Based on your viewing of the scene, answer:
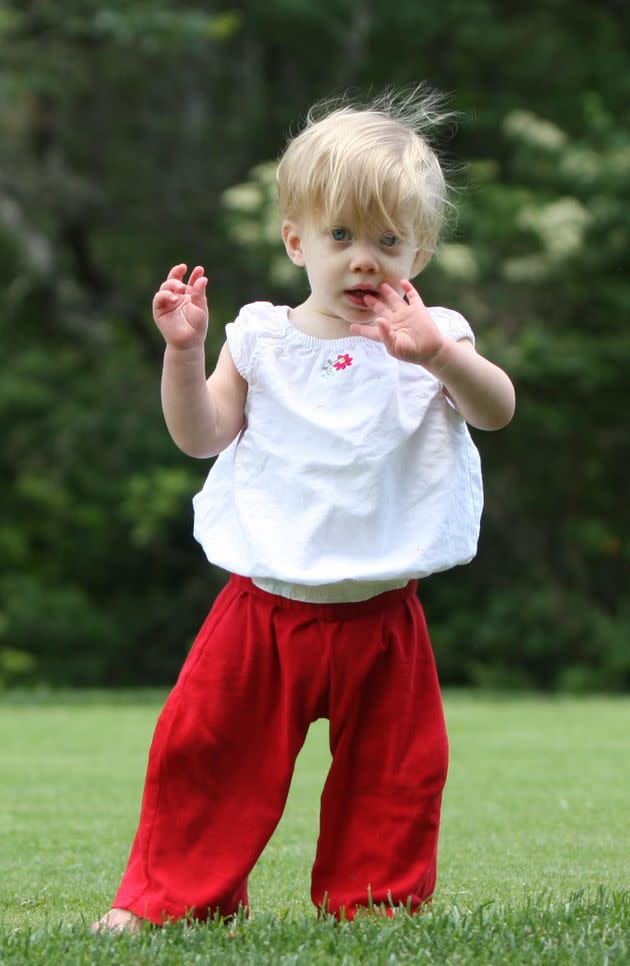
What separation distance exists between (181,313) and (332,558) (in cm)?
57

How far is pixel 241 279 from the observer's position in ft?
55.4

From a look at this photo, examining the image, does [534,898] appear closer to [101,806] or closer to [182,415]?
[182,415]

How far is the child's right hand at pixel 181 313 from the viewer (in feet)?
9.65

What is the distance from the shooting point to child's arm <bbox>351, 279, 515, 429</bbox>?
2842 millimetres

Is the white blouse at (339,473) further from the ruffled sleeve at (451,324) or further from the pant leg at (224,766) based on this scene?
the pant leg at (224,766)

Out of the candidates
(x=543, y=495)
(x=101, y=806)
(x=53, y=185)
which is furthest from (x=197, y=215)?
(x=101, y=806)

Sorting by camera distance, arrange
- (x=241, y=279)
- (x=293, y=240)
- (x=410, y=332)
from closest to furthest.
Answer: (x=410, y=332)
(x=293, y=240)
(x=241, y=279)

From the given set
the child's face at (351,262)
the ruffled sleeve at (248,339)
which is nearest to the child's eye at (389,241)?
the child's face at (351,262)

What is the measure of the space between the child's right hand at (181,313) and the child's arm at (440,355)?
1.02 feet

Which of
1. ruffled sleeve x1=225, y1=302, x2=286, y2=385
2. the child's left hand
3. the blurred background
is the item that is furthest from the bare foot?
the blurred background

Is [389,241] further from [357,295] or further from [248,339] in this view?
[248,339]

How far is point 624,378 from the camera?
1512 cm

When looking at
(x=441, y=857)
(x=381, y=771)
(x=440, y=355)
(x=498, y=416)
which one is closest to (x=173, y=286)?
(x=440, y=355)

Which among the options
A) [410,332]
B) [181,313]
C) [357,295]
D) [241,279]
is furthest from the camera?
[241,279]
